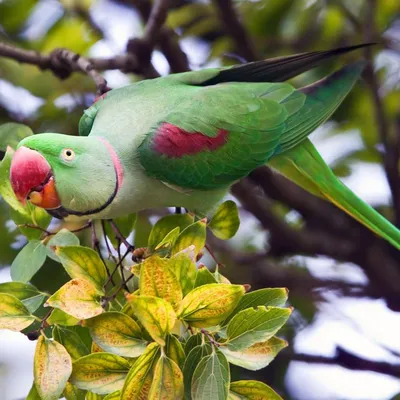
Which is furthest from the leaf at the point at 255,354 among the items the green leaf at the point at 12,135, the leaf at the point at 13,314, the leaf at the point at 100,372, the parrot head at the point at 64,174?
the green leaf at the point at 12,135

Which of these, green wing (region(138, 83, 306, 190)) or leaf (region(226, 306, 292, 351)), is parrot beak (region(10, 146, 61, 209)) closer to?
green wing (region(138, 83, 306, 190))

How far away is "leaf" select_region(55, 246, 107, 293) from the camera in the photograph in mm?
977

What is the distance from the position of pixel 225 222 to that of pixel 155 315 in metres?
0.42

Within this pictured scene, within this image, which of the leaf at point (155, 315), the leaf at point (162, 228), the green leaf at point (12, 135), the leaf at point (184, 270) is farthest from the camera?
the green leaf at point (12, 135)

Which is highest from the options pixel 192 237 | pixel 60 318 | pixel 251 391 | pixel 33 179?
pixel 33 179

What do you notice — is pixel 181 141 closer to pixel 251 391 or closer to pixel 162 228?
pixel 162 228

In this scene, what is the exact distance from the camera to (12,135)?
4.14 feet

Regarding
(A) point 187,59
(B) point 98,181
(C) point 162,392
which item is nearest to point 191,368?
(C) point 162,392

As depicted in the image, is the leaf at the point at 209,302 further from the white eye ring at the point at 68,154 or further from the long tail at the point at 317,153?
the long tail at the point at 317,153

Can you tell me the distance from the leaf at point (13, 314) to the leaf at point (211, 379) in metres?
0.25

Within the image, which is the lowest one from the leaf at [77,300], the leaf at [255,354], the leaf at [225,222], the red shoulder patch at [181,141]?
the leaf at [255,354]

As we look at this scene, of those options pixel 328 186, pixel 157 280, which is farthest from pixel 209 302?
pixel 328 186

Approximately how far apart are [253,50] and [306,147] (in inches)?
17.1

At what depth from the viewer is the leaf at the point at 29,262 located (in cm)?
108
